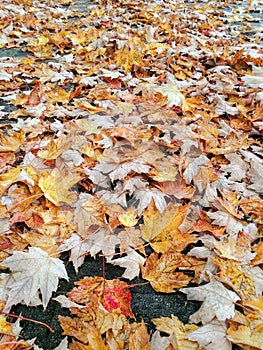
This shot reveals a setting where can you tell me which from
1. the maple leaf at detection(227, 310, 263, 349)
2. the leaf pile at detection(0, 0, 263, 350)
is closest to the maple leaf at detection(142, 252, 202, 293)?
the leaf pile at detection(0, 0, 263, 350)

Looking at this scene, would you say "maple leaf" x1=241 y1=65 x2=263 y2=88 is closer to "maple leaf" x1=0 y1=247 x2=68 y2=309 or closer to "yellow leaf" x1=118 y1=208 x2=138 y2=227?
"yellow leaf" x1=118 y1=208 x2=138 y2=227

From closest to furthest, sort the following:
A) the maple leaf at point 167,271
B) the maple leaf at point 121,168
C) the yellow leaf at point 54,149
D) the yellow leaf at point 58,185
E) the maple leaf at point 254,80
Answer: the maple leaf at point 167,271, the yellow leaf at point 58,185, the maple leaf at point 121,168, the yellow leaf at point 54,149, the maple leaf at point 254,80

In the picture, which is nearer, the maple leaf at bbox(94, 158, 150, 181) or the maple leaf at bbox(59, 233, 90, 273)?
the maple leaf at bbox(59, 233, 90, 273)

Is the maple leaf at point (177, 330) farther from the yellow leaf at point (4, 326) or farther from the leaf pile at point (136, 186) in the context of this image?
the yellow leaf at point (4, 326)

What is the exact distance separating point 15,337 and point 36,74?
2365 mm

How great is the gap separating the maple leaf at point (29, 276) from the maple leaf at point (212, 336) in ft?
1.78

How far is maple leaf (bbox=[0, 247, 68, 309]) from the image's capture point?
1314 mm

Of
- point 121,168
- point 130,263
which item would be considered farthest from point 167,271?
point 121,168

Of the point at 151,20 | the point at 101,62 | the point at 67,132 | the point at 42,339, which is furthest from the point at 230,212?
the point at 151,20

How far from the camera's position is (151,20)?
4336 mm

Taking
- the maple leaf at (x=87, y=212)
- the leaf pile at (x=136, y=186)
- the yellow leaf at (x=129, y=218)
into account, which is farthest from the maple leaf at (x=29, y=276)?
the yellow leaf at (x=129, y=218)

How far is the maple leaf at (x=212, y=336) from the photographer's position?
1.17 metres

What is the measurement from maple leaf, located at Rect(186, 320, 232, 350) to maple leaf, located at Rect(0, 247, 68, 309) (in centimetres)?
54

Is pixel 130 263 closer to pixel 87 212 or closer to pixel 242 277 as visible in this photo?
pixel 87 212
